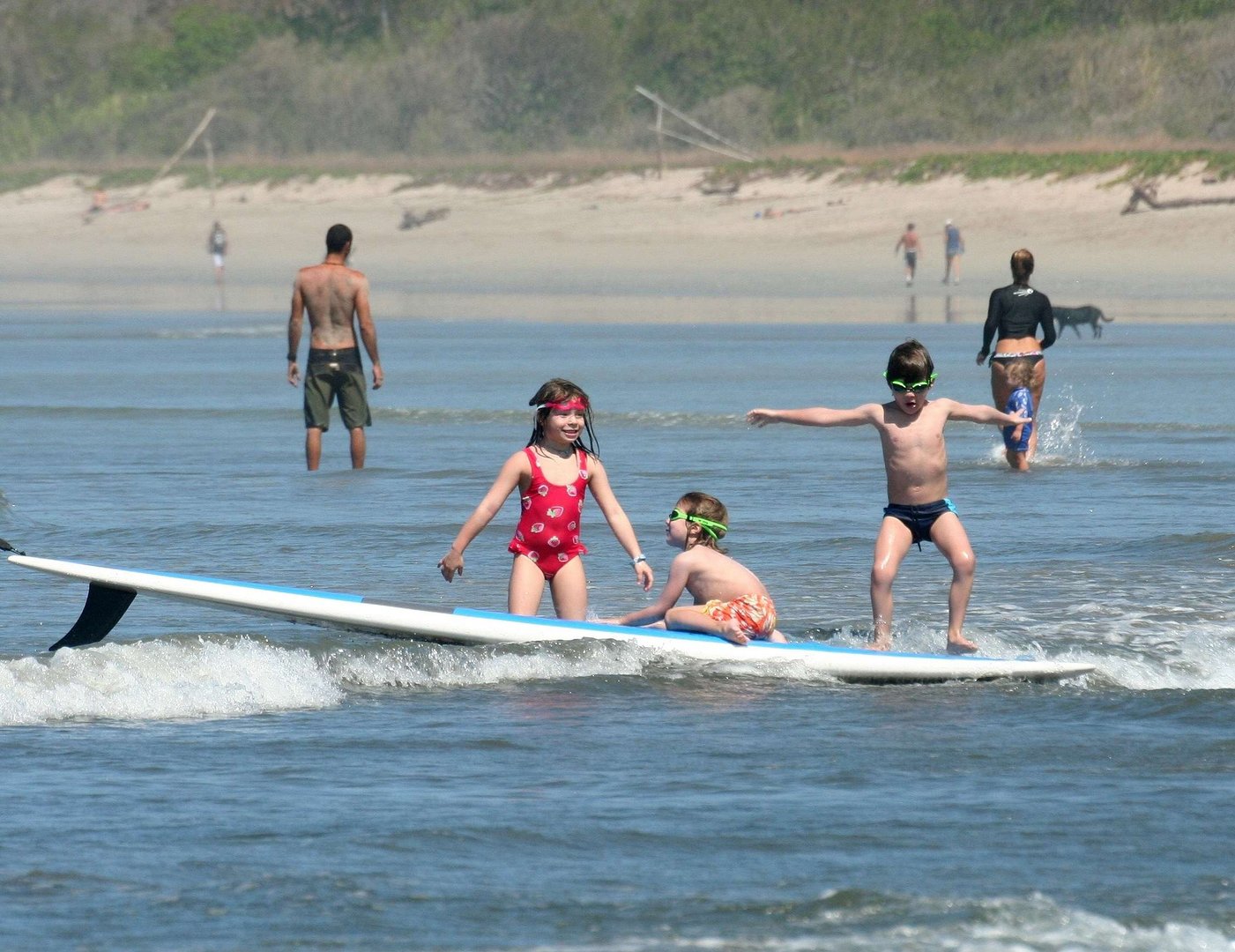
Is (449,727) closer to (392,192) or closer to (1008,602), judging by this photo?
(1008,602)

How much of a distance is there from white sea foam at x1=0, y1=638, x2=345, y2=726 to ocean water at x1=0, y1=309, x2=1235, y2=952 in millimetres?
17

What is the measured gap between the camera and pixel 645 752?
22.1 feet

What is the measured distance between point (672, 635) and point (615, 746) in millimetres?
989

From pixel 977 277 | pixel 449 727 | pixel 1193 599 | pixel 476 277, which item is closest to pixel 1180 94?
pixel 977 277

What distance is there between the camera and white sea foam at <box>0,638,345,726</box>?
7262 millimetres

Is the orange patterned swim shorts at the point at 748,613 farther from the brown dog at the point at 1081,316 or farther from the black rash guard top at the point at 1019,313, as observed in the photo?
the brown dog at the point at 1081,316

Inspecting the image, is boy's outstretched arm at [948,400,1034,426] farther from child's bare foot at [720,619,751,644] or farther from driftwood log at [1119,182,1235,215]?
driftwood log at [1119,182,1235,215]

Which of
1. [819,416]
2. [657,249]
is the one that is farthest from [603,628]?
[657,249]

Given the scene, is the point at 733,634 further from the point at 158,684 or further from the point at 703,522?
the point at 158,684

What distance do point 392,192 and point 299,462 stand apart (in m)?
40.1

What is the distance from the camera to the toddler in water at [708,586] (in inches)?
306

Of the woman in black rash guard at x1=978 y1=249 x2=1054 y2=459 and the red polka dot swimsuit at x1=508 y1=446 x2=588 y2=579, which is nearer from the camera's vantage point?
the red polka dot swimsuit at x1=508 y1=446 x2=588 y2=579

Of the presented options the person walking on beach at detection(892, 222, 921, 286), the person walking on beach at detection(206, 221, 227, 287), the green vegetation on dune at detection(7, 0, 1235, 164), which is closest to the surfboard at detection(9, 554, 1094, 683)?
the person walking on beach at detection(892, 222, 921, 286)

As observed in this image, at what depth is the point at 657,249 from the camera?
4391cm
